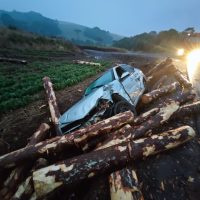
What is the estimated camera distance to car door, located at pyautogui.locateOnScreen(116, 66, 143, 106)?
6.71 m

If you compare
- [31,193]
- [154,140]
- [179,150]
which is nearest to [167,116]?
[179,150]

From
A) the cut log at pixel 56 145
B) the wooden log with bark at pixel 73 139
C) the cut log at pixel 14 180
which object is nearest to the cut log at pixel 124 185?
the wooden log with bark at pixel 73 139

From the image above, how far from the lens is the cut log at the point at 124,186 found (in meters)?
3.18

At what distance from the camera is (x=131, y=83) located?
7.25 meters

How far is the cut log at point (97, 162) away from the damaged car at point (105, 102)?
1.50 m

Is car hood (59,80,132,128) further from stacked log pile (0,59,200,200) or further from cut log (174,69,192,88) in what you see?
cut log (174,69,192,88)

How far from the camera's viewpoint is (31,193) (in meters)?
3.59

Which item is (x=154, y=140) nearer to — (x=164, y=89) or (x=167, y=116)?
(x=167, y=116)

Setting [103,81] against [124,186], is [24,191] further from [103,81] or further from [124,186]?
[103,81]

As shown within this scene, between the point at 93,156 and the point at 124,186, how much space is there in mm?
705

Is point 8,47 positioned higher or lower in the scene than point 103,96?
lower

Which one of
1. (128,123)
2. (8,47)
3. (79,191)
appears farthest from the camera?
(8,47)

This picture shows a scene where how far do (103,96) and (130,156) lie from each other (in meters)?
2.24

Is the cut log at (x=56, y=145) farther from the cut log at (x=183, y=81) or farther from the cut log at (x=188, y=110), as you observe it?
the cut log at (x=183, y=81)
